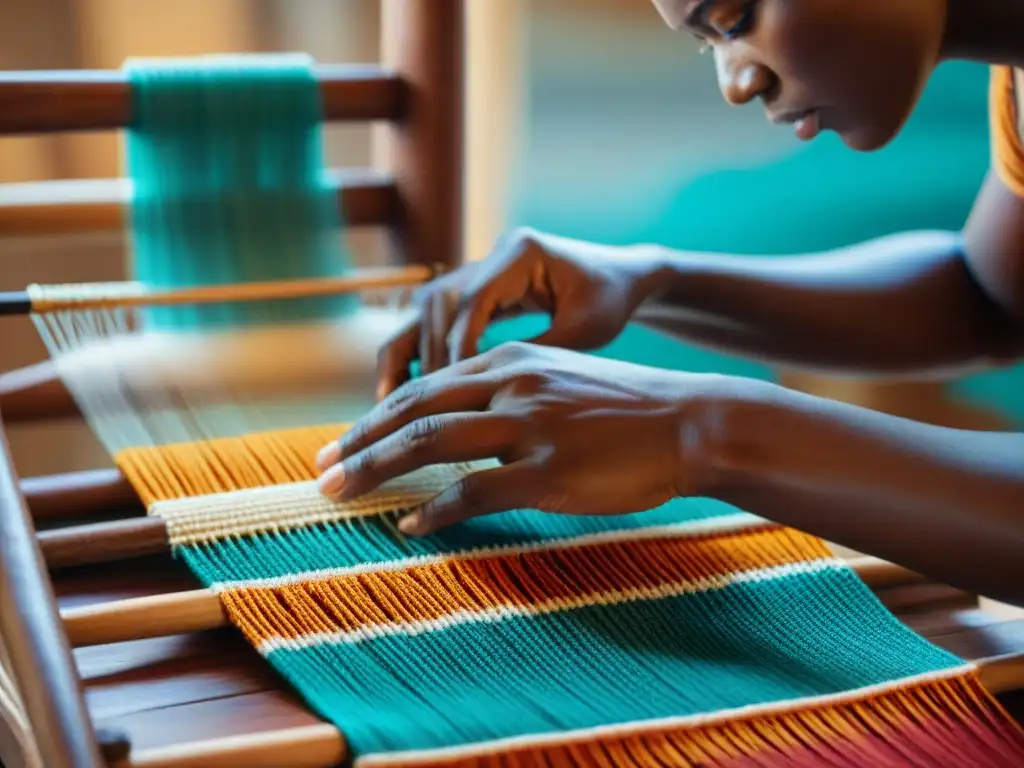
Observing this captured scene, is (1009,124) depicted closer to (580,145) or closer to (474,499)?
(474,499)

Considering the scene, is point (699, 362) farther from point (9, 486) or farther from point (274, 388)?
point (9, 486)

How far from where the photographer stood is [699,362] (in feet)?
5.97

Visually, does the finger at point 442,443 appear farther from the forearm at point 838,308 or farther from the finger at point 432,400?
the forearm at point 838,308

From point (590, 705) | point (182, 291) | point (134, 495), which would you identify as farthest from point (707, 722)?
point (182, 291)

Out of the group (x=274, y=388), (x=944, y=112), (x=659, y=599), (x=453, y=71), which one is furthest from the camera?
(x=944, y=112)

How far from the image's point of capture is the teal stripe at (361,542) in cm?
76

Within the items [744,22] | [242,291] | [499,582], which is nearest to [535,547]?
[499,582]

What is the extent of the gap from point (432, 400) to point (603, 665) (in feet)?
0.66

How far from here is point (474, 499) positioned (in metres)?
0.75

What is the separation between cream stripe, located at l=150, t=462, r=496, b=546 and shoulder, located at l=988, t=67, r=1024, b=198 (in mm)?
544

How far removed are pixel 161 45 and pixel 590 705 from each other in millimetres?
1474

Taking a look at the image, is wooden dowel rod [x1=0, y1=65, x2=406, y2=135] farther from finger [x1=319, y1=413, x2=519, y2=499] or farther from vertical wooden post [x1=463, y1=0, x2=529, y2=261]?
vertical wooden post [x1=463, y1=0, x2=529, y2=261]

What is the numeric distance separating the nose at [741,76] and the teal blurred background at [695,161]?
902 millimetres

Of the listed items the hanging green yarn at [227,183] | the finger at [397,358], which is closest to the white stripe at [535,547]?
the finger at [397,358]
